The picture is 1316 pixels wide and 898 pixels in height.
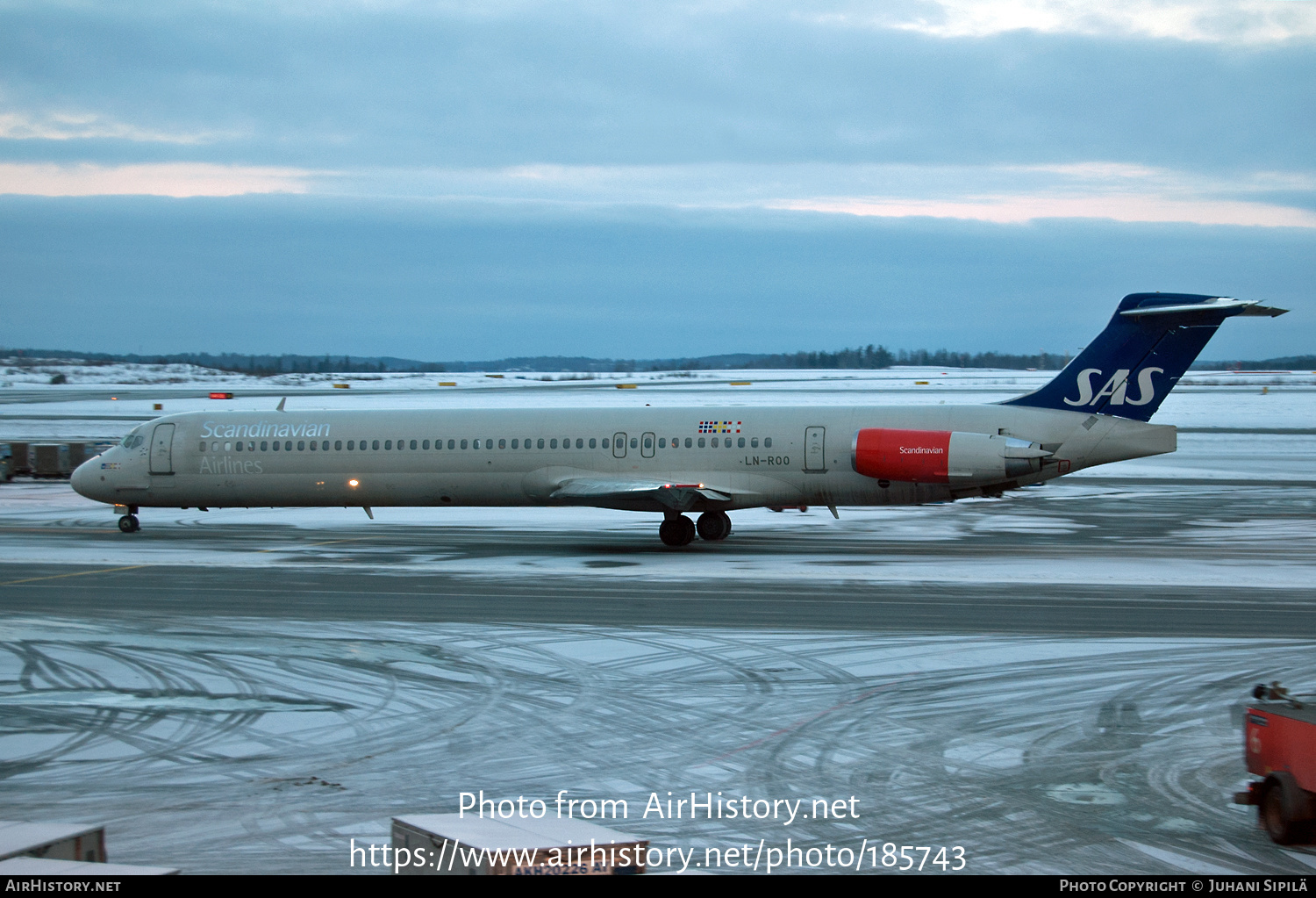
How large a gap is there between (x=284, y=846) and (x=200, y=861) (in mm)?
556

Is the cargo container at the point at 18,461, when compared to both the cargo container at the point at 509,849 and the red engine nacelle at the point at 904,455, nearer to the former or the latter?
the red engine nacelle at the point at 904,455

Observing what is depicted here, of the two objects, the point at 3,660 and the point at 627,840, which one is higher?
the point at 627,840

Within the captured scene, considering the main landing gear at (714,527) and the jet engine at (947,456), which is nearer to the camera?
the jet engine at (947,456)

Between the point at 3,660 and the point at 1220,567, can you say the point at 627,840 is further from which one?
the point at 1220,567

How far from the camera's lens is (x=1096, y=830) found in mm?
8352

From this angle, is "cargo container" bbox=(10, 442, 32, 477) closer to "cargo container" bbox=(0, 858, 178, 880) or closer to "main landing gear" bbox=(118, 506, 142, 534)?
"main landing gear" bbox=(118, 506, 142, 534)

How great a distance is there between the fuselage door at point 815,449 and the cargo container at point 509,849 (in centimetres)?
1719

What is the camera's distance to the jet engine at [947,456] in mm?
22172

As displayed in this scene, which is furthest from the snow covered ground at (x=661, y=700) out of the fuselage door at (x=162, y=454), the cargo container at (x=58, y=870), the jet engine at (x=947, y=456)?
the fuselage door at (x=162, y=454)

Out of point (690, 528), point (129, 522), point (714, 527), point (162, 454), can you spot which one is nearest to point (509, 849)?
point (690, 528)

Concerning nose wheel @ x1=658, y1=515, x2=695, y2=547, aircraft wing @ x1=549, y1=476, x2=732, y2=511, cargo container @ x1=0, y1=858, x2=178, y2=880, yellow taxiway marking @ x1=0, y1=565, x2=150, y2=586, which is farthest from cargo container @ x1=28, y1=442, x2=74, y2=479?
cargo container @ x1=0, y1=858, x2=178, y2=880

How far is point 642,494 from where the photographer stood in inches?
925
